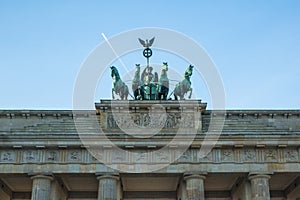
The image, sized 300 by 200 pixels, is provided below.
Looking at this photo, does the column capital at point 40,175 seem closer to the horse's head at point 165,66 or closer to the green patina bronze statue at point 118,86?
the green patina bronze statue at point 118,86

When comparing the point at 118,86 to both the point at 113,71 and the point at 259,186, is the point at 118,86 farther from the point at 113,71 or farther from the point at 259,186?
the point at 259,186

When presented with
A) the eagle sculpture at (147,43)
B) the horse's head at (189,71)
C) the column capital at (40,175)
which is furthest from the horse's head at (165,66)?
the column capital at (40,175)

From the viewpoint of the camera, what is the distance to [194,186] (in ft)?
76.9

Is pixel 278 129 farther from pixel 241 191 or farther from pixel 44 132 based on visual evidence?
pixel 44 132

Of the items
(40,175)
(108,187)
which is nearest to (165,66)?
(108,187)

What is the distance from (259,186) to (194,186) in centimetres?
324

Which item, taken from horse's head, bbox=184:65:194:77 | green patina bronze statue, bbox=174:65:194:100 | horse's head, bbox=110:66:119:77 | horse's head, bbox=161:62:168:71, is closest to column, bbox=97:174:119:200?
green patina bronze statue, bbox=174:65:194:100

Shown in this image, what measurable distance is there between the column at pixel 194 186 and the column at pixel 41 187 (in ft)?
22.6

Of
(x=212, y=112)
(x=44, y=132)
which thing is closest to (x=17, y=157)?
(x=44, y=132)

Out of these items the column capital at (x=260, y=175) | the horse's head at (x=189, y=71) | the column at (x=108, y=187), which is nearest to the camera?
the column at (x=108, y=187)

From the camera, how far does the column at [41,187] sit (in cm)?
2312

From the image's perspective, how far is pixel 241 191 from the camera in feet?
85.6

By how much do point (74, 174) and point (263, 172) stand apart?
375 inches

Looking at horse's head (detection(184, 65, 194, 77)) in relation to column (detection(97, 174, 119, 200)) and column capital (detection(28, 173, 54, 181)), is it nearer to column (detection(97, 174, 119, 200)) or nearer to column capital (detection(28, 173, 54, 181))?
column (detection(97, 174, 119, 200))
